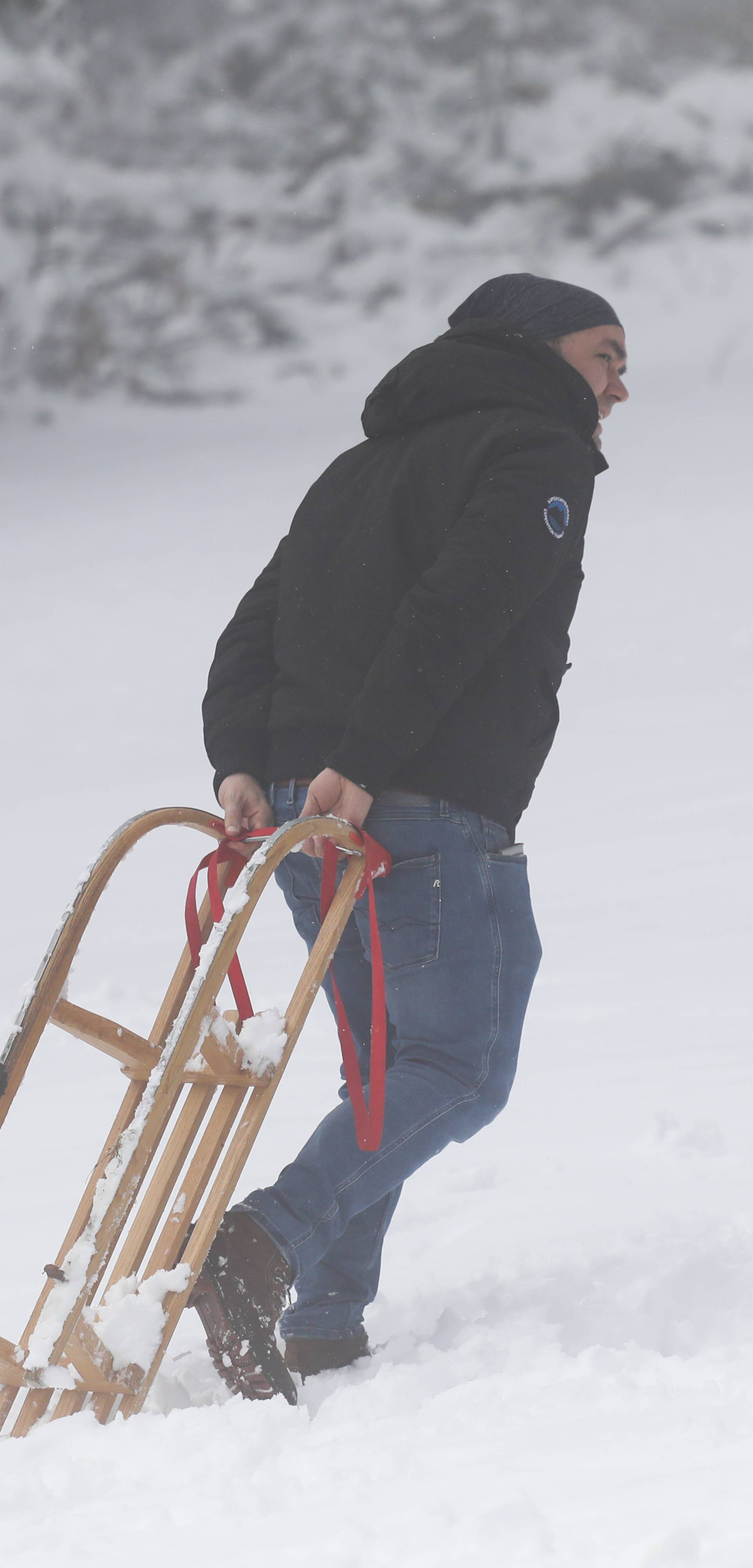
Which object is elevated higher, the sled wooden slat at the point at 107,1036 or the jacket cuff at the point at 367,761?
the jacket cuff at the point at 367,761

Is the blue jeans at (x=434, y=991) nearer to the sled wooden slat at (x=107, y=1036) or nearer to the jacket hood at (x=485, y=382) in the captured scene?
the sled wooden slat at (x=107, y=1036)

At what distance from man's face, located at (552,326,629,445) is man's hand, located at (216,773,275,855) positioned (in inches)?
23.6

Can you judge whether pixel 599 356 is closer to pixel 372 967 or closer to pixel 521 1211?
pixel 372 967

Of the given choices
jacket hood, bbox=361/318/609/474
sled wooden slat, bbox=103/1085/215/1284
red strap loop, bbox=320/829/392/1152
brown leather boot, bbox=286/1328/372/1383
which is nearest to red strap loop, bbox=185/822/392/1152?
red strap loop, bbox=320/829/392/1152

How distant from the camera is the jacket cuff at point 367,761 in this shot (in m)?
1.38

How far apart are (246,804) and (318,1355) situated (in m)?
0.63

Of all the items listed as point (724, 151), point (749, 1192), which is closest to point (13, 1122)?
point (749, 1192)

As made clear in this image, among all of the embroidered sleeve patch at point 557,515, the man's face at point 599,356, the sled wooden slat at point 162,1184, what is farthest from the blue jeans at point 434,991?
the man's face at point 599,356

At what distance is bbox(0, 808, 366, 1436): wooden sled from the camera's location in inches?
46.1

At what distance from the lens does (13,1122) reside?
2705mm

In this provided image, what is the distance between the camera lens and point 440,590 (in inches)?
54.4

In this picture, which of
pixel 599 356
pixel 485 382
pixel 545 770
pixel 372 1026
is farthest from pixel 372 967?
pixel 545 770

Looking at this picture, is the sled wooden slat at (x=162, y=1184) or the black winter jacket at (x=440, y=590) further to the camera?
the black winter jacket at (x=440, y=590)

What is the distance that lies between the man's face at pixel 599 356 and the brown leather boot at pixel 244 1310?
1018 millimetres
